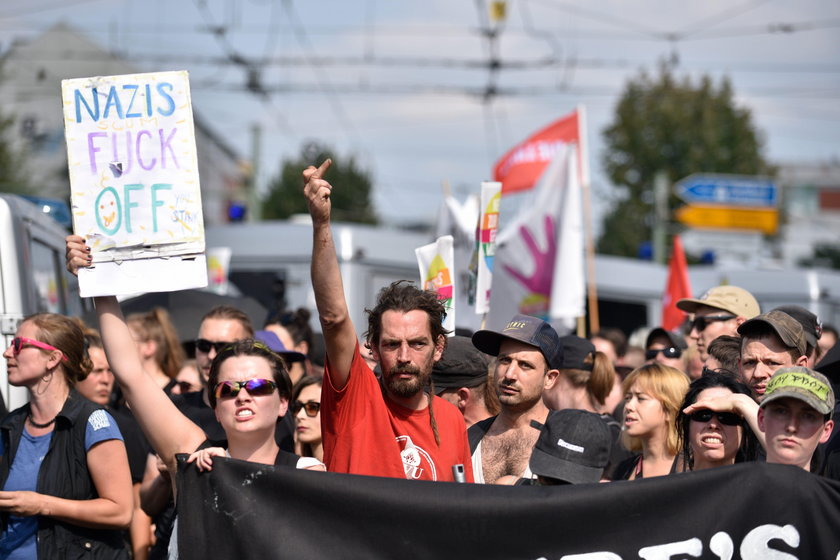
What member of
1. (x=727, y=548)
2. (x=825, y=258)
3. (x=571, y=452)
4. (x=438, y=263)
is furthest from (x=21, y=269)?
(x=825, y=258)

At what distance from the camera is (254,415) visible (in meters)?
4.09

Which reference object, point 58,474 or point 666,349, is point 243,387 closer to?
point 58,474

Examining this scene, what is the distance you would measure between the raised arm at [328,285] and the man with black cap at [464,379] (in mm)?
1533

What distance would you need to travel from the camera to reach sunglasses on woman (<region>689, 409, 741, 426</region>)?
170 inches

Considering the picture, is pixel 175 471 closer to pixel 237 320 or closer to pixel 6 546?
pixel 6 546

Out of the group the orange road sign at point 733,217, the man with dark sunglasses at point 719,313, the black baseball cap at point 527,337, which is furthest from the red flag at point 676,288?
the orange road sign at point 733,217

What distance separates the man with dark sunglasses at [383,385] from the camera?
13.1 ft

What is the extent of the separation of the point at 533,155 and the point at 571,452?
756 centimetres

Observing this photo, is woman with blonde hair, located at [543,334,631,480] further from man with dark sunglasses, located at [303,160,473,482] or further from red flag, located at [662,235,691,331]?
red flag, located at [662,235,691,331]

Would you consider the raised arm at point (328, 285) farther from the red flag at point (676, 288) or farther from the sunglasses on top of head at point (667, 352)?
the red flag at point (676, 288)

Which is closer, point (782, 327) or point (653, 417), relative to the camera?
point (782, 327)

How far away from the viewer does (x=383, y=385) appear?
437 centimetres

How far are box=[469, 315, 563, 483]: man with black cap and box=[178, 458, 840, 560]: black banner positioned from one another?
104 centimetres

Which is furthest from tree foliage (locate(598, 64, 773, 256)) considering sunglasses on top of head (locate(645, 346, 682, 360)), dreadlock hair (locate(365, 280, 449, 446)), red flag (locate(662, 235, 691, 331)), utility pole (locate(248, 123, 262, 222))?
dreadlock hair (locate(365, 280, 449, 446))
